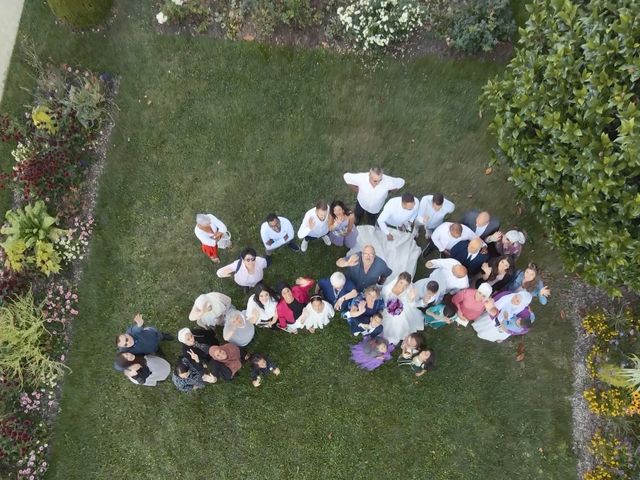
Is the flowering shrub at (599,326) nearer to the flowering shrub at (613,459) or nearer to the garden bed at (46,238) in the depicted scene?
the flowering shrub at (613,459)

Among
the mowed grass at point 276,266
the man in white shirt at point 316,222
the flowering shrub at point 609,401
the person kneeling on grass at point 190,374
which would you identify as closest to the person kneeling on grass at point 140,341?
the person kneeling on grass at point 190,374

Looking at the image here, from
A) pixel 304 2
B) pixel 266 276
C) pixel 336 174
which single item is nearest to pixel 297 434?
pixel 266 276

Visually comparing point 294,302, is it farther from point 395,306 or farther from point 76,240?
point 76,240

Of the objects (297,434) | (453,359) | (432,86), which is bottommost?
(297,434)

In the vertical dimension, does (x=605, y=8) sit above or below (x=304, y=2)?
above

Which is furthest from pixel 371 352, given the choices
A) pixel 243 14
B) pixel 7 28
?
pixel 7 28

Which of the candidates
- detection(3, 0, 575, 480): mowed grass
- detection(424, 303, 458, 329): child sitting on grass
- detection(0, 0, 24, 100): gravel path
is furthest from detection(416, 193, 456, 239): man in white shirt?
detection(0, 0, 24, 100): gravel path

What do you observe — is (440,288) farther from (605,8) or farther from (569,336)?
(605,8)
